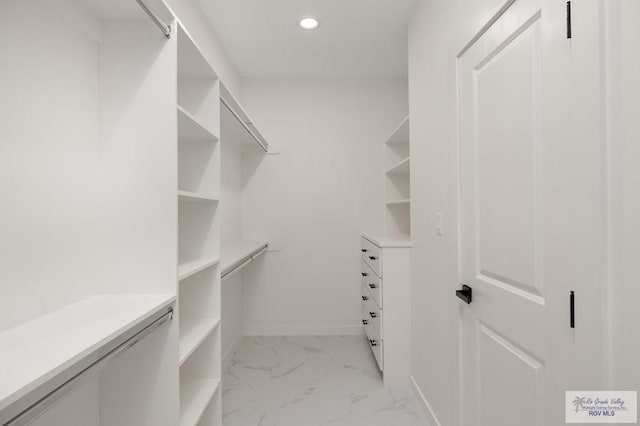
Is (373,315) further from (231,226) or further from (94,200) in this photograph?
(94,200)

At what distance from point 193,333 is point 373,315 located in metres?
1.43

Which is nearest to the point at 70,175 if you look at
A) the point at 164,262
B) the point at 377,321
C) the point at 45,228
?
the point at 45,228

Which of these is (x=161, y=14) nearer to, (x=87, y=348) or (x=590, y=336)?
(x=87, y=348)

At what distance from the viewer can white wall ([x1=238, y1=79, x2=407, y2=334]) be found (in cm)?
321

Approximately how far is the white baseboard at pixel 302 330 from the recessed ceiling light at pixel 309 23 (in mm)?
2636

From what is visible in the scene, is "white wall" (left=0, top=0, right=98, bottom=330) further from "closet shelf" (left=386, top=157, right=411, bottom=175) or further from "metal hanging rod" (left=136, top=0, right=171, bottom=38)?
"closet shelf" (left=386, top=157, right=411, bottom=175)

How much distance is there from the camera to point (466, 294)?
1326 mm

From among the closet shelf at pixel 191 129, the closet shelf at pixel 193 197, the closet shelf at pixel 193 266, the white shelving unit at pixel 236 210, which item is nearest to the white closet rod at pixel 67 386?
the closet shelf at pixel 193 266

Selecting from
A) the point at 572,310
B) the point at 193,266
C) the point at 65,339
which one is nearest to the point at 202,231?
the point at 193,266

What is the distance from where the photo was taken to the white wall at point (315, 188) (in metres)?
3.21

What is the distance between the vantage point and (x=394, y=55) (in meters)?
2.77

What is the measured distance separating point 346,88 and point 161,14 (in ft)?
7.57

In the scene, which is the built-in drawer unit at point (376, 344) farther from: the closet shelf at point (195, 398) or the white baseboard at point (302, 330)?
the closet shelf at point (195, 398)

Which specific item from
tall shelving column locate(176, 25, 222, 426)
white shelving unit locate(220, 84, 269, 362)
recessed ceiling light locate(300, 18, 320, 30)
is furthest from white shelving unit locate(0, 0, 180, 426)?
recessed ceiling light locate(300, 18, 320, 30)
